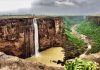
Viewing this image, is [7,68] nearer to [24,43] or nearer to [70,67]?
[24,43]

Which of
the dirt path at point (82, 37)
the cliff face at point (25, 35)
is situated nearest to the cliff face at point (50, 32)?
the cliff face at point (25, 35)

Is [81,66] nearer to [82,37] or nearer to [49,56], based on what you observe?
[49,56]

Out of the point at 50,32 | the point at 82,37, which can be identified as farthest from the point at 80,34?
the point at 50,32

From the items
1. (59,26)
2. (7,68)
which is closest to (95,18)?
(59,26)

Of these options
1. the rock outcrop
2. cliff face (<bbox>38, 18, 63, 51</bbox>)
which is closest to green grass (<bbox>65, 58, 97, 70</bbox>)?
the rock outcrop

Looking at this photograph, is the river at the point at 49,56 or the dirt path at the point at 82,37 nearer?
the river at the point at 49,56

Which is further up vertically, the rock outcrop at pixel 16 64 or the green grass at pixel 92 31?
the green grass at pixel 92 31

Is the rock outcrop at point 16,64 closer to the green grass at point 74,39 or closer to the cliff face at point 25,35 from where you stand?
the cliff face at point 25,35
